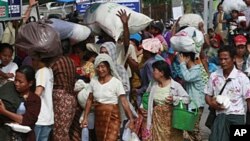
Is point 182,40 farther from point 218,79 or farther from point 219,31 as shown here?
point 219,31

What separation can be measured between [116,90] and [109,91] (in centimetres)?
8

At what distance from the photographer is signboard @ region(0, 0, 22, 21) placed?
8031 millimetres

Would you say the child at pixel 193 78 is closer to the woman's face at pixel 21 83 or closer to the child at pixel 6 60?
the child at pixel 6 60

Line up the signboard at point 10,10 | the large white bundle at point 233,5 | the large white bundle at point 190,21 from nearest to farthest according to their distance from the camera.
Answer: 1. the signboard at point 10,10
2. the large white bundle at point 190,21
3. the large white bundle at point 233,5

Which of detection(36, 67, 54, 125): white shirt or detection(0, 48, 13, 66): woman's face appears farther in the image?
detection(0, 48, 13, 66): woman's face

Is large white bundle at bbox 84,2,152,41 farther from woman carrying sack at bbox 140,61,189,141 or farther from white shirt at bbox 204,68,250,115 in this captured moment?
white shirt at bbox 204,68,250,115

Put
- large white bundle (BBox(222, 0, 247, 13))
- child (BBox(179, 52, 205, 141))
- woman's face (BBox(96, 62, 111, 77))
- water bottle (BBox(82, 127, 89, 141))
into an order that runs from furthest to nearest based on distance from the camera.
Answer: large white bundle (BBox(222, 0, 247, 13)) < child (BBox(179, 52, 205, 141)) < water bottle (BBox(82, 127, 89, 141)) < woman's face (BBox(96, 62, 111, 77))

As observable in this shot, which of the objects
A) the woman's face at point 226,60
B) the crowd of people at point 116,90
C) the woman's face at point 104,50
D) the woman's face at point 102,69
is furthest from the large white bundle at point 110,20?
the woman's face at point 226,60

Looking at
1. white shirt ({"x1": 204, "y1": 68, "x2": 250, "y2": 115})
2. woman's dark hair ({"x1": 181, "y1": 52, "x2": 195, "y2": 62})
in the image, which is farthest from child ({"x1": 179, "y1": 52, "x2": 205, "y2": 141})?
white shirt ({"x1": 204, "y1": 68, "x2": 250, "y2": 115})

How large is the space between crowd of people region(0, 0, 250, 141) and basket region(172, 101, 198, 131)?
11cm

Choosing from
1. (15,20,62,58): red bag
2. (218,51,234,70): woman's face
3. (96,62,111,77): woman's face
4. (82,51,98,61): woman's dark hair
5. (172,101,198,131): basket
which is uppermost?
(15,20,62,58): red bag

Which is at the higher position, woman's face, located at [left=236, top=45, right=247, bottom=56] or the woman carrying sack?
woman's face, located at [left=236, top=45, right=247, bottom=56]

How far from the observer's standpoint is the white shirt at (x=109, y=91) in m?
7.37

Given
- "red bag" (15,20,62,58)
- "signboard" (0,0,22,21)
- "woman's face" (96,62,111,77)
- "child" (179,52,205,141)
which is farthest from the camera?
"signboard" (0,0,22,21)
